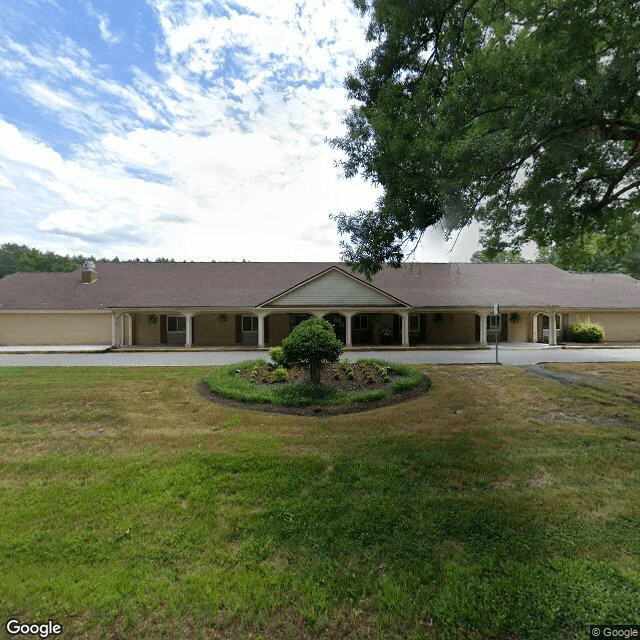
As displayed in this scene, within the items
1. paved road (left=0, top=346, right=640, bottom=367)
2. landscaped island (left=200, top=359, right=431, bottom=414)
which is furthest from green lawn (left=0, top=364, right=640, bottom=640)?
paved road (left=0, top=346, right=640, bottom=367)

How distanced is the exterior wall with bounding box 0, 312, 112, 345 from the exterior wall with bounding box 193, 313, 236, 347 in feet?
17.7

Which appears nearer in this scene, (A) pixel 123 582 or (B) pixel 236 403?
(A) pixel 123 582

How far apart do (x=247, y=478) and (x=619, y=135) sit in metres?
10.3

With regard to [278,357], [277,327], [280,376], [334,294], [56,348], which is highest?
[334,294]

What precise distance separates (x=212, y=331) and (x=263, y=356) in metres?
6.44

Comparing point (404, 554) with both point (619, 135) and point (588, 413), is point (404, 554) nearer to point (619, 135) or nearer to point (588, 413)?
point (588, 413)

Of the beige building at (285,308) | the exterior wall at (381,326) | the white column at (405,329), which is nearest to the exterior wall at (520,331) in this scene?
the beige building at (285,308)

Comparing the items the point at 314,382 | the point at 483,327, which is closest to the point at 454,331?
the point at 483,327

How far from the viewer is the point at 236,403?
855cm

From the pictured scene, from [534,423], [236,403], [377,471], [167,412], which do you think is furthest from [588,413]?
[167,412]

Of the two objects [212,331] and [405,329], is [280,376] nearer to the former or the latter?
[405,329]

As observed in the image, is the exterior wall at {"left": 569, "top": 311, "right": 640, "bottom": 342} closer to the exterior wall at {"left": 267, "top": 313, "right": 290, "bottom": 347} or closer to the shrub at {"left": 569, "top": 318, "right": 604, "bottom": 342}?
the shrub at {"left": 569, "top": 318, "right": 604, "bottom": 342}

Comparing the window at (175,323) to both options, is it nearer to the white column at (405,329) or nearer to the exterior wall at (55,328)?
the exterior wall at (55,328)
